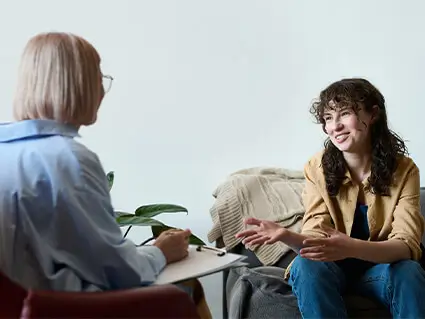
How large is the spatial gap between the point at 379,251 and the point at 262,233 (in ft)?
1.15

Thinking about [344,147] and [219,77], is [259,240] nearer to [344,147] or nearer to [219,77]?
[344,147]

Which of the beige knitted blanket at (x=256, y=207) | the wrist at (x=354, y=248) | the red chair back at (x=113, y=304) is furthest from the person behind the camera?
the beige knitted blanket at (x=256, y=207)

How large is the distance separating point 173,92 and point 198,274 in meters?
1.54

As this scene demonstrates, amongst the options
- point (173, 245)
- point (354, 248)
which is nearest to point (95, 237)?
point (173, 245)

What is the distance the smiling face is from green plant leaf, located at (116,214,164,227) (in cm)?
61

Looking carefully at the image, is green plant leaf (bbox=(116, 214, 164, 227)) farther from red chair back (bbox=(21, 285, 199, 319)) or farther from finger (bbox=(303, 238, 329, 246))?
red chair back (bbox=(21, 285, 199, 319))

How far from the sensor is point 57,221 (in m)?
1.23

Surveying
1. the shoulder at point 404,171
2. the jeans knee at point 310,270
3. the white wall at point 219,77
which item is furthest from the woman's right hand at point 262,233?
the white wall at point 219,77

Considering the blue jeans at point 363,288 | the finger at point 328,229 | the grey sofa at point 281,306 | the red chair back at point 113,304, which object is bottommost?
the grey sofa at point 281,306

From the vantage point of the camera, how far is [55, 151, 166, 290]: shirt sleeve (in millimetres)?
1228

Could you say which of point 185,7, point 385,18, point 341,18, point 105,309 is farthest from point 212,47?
point 105,309

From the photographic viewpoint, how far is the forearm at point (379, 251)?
5.99 feet

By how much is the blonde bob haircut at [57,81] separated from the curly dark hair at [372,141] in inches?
37.0

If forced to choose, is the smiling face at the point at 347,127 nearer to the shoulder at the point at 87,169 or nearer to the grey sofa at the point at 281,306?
the grey sofa at the point at 281,306
